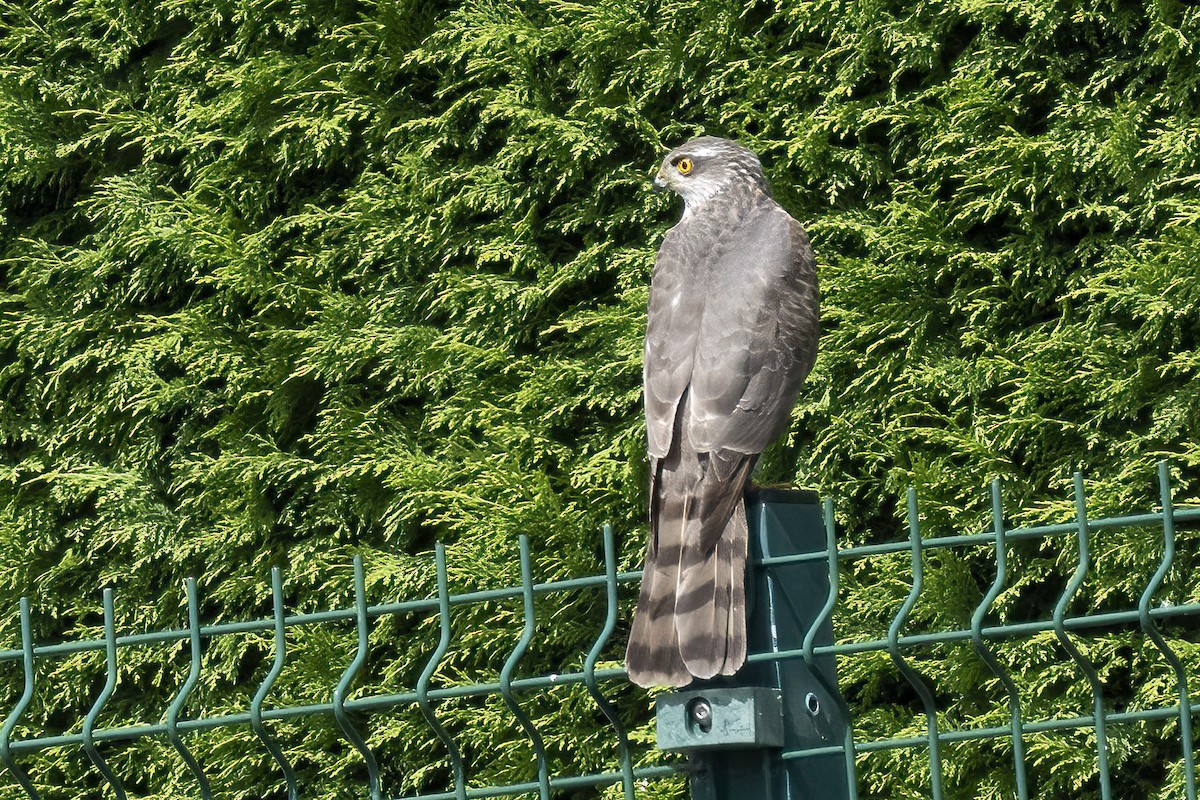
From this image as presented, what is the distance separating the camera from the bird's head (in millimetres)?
4293

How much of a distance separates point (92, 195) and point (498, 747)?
292 centimetres

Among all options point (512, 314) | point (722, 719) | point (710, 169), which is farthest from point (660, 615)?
point (512, 314)

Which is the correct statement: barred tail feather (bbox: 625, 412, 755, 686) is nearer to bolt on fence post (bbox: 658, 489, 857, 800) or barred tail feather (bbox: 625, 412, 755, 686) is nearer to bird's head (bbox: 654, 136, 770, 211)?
bolt on fence post (bbox: 658, 489, 857, 800)

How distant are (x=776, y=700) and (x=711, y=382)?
52.5 inches

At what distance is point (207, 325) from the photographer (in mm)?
5281

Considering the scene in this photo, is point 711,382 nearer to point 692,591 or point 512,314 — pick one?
point 692,591

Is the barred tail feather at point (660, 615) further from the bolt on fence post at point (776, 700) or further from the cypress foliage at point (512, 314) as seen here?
the cypress foliage at point (512, 314)

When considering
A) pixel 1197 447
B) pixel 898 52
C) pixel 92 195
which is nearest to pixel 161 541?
pixel 92 195

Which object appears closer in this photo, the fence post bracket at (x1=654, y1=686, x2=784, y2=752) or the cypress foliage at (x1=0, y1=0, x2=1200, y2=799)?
the fence post bracket at (x1=654, y1=686, x2=784, y2=752)

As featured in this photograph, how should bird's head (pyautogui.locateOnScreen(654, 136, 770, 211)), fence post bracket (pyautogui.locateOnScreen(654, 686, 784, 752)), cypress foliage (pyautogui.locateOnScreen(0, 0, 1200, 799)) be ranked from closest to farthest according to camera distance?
fence post bracket (pyautogui.locateOnScreen(654, 686, 784, 752)) < cypress foliage (pyautogui.locateOnScreen(0, 0, 1200, 799)) < bird's head (pyautogui.locateOnScreen(654, 136, 770, 211))

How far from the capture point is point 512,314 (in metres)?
4.93

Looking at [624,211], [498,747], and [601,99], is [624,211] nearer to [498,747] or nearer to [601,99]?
[601,99]

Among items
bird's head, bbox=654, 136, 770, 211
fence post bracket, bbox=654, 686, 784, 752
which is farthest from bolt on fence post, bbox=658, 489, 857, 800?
bird's head, bbox=654, 136, 770, 211

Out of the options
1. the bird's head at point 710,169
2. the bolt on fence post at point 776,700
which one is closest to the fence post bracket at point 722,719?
the bolt on fence post at point 776,700
